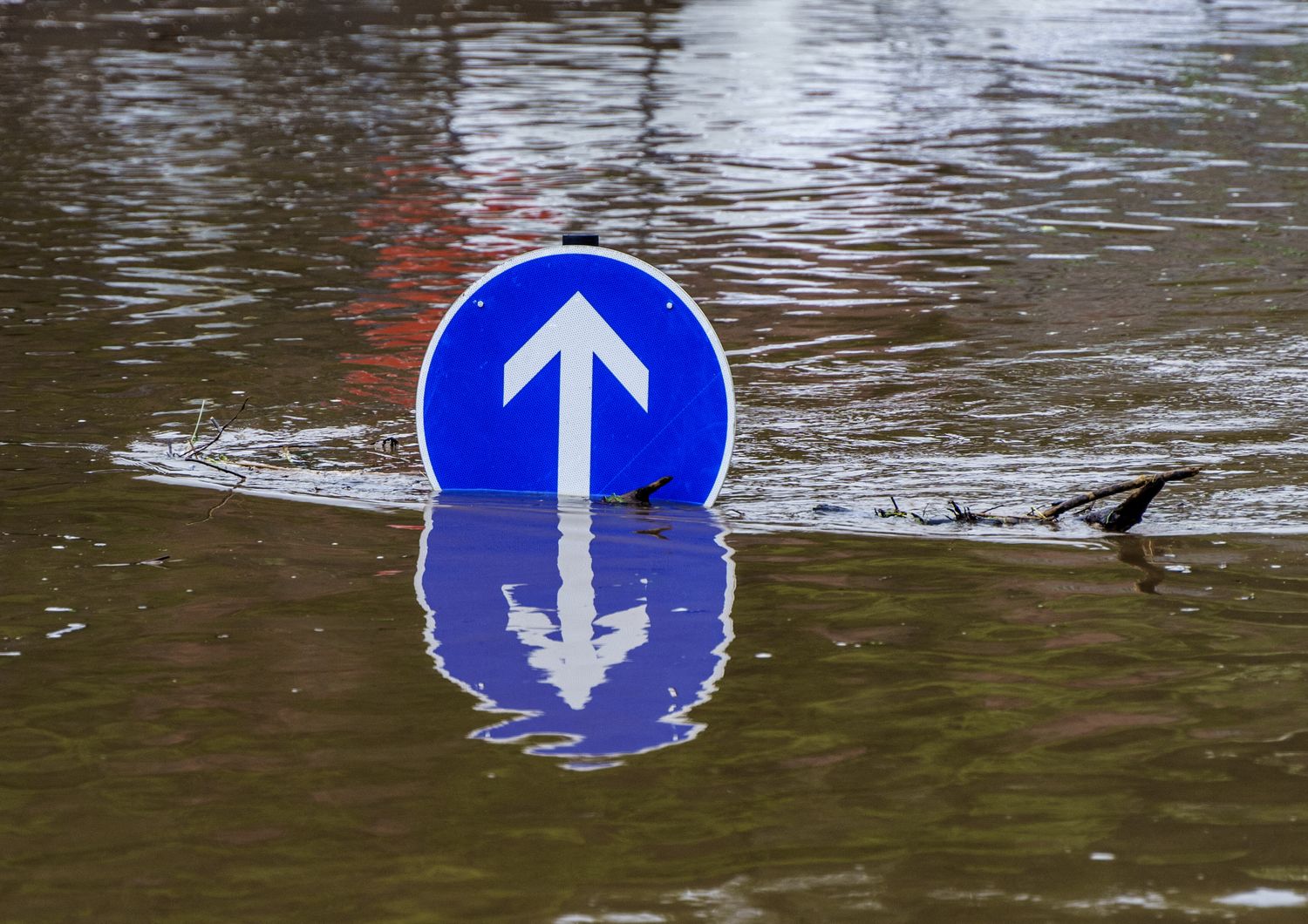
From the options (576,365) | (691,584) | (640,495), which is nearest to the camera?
(691,584)

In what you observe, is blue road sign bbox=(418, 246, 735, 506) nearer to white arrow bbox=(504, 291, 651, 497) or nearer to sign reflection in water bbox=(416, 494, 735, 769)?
white arrow bbox=(504, 291, 651, 497)

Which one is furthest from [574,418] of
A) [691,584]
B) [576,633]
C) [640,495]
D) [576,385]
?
[576,633]

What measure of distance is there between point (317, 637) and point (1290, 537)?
2956mm

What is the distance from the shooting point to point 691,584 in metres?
5.23

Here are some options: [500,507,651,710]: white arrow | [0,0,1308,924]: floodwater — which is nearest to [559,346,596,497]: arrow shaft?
[0,0,1308,924]: floodwater

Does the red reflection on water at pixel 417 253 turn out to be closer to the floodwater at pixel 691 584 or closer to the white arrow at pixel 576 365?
the floodwater at pixel 691 584

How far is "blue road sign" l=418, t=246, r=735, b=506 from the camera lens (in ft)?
18.6

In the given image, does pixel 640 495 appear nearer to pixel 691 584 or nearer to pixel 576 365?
pixel 576 365

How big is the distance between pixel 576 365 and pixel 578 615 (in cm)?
109

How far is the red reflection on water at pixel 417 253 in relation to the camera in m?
8.60

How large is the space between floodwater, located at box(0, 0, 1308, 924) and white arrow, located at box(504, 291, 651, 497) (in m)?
0.26

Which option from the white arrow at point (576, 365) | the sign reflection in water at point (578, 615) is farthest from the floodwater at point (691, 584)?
the white arrow at point (576, 365)

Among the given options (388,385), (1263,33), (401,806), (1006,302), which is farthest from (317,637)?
(1263,33)

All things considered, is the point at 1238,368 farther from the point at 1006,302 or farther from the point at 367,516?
the point at 367,516
